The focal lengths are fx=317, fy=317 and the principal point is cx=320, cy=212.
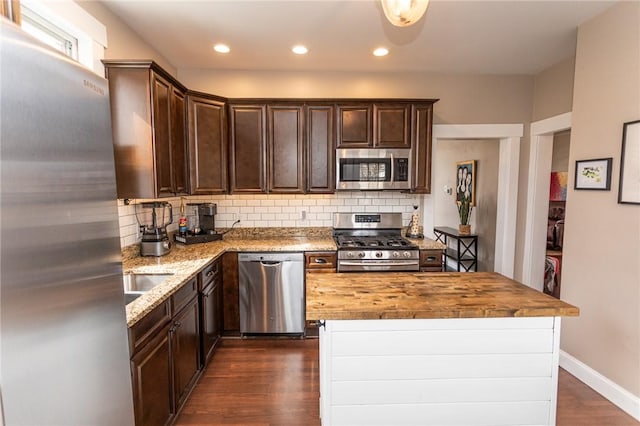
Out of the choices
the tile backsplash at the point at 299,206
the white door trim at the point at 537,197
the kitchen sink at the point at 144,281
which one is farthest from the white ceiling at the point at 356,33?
the kitchen sink at the point at 144,281

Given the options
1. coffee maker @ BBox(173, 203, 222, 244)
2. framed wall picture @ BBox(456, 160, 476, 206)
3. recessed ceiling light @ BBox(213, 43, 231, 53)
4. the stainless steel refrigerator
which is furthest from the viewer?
framed wall picture @ BBox(456, 160, 476, 206)

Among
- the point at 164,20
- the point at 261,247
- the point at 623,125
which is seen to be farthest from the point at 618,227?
the point at 164,20

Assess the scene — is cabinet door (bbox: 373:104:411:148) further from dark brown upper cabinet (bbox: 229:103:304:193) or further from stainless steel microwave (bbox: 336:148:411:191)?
dark brown upper cabinet (bbox: 229:103:304:193)

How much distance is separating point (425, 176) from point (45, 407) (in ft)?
10.8

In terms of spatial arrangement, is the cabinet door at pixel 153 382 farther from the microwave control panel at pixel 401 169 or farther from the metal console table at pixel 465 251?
the metal console table at pixel 465 251

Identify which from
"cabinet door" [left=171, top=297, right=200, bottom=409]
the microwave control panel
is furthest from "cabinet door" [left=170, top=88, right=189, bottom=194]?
the microwave control panel

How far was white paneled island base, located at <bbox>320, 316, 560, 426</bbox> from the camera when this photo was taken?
1.58 m

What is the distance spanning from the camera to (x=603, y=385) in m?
2.35

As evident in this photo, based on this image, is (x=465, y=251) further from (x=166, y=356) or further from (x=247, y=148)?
(x=166, y=356)

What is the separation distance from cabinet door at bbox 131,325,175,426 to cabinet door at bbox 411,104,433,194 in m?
2.69

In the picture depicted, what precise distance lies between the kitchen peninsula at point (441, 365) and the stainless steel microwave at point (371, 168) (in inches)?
72.8

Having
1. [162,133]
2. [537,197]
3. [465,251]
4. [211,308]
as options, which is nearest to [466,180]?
[465,251]

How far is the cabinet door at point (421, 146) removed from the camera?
334 cm

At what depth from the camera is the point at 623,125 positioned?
2.19 m
